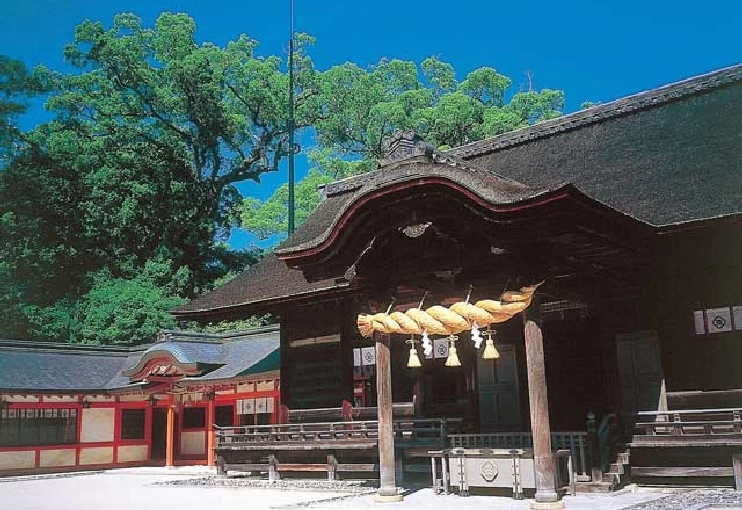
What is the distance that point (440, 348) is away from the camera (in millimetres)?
15195

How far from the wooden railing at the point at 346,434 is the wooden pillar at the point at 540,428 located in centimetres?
321

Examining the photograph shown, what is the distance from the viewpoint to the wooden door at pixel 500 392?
14125 mm

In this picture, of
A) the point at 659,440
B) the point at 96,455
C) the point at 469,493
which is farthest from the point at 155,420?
the point at 659,440

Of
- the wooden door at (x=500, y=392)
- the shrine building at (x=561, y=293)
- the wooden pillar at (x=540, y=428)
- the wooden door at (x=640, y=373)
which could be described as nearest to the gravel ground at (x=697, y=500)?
the shrine building at (x=561, y=293)

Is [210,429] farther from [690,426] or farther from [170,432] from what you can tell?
[690,426]

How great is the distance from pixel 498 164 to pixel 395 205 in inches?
283

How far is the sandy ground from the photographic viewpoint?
1038 cm

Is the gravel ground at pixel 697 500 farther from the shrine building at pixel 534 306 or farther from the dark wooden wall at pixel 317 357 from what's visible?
the dark wooden wall at pixel 317 357

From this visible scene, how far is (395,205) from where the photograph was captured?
1087 centimetres

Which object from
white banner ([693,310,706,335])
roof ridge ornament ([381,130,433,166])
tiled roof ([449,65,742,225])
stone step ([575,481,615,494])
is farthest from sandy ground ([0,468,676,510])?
roof ridge ornament ([381,130,433,166])

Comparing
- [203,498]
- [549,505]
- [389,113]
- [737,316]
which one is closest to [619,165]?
[737,316]

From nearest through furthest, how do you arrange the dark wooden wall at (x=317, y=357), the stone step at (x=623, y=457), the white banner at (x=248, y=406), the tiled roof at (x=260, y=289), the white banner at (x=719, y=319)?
the stone step at (x=623, y=457) < the white banner at (x=719, y=319) < the tiled roof at (x=260, y=289) < the dark wooden wall at (x=317, y=357) < the white banner at (x=248, y=406)

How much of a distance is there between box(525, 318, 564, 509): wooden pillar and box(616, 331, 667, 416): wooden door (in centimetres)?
298

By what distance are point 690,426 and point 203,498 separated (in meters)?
8.00
